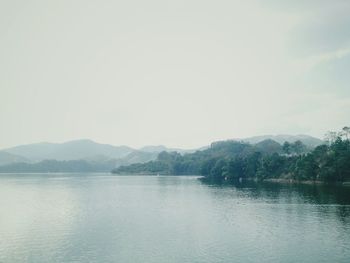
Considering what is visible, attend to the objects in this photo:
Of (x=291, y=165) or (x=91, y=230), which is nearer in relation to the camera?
(x=91, y=230)

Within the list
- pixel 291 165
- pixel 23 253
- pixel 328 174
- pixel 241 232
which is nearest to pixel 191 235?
pixel 241 232

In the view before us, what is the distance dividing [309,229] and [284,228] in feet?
12.6

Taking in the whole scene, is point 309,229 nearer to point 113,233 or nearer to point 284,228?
point 284,228

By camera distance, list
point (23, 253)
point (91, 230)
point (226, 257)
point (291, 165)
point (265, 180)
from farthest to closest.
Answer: point (265, 180) < point (291, 165) < point (91, 230) < point (23, 253) < point (226, 257)

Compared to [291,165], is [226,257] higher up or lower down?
lower down

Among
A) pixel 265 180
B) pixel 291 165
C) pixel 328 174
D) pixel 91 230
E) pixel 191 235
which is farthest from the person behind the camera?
pixel 265 180

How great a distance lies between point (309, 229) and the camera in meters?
59.2

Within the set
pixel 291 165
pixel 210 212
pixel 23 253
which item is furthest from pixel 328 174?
pixel 23 253

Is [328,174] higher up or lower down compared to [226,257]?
higher up

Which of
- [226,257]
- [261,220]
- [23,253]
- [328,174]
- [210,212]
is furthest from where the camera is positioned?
[328,174]

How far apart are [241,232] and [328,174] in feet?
312

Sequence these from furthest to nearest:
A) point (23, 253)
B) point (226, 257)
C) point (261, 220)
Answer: point (261, 220) < point (23, 253) < point (226, 257)

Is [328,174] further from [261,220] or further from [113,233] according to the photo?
[113,233]

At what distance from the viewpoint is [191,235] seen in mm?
57000
